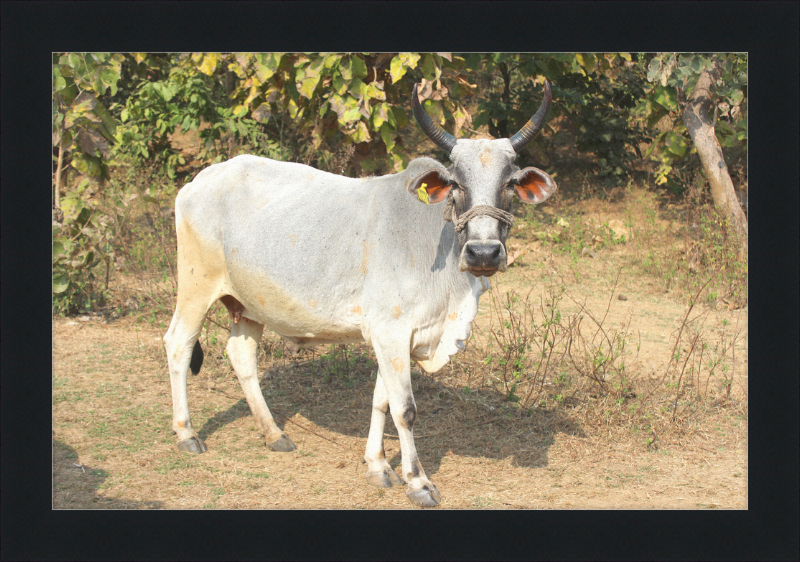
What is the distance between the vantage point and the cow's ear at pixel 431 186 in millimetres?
3697

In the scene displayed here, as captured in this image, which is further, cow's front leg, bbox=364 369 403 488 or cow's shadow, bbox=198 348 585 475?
cow's shadow, bbox=198 348 585 475

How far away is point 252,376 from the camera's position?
4957 mm

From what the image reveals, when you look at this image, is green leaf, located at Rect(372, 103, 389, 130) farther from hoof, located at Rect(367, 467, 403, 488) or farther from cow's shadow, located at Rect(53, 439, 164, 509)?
cow's shadow, located at Rect(53, 439, 164, 509)

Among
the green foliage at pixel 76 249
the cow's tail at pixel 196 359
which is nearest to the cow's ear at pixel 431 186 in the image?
the cow's tail at pixel 196 359

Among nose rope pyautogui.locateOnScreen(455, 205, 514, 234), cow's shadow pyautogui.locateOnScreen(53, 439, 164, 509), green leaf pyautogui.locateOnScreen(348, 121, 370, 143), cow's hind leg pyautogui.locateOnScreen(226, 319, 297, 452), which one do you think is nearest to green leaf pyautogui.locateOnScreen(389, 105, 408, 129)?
green leaf pyautogui.locateOnScreen(348, 121, 370, 143)

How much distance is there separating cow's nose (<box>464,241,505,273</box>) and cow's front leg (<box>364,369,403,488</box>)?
44.3 inches

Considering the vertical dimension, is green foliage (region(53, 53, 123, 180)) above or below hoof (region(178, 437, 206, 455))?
above

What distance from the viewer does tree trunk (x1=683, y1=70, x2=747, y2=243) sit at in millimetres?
8680

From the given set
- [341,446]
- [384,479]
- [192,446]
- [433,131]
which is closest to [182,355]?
[192,446]

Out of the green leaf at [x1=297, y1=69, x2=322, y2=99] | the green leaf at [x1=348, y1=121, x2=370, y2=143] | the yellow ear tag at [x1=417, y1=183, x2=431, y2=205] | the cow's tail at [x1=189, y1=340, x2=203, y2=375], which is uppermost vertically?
the green leaf at [x1=297, y1=69, x2=322, y2=99]

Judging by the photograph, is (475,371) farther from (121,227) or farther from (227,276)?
(121,227)

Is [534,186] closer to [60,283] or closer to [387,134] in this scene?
[387,134]

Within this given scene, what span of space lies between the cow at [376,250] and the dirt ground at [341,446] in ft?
1.01

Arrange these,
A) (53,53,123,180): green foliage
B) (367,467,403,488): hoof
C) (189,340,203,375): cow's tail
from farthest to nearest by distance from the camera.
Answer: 1. (53,53,123,180): green foliage
2. (189,340,203,375): cow's tail
3. (367,467,403,488): hoof
